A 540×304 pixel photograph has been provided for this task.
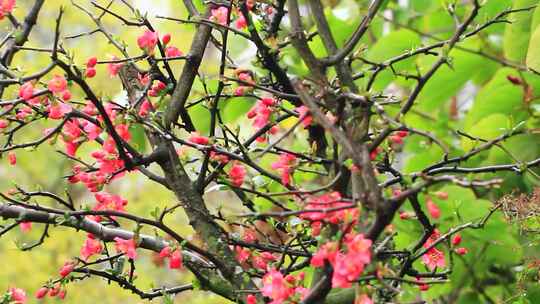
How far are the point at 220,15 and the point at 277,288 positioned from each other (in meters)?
0.73

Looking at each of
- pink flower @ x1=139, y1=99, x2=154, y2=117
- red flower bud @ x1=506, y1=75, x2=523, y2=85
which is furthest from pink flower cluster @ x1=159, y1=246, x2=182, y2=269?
red flower bud @ x1=506, y1=75, x2=523, y2=85

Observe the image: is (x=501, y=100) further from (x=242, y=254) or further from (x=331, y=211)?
(x=331, y=211)

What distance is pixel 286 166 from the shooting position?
1.56 m

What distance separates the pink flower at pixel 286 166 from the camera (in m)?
1.54

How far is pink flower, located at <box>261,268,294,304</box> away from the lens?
1357 mm

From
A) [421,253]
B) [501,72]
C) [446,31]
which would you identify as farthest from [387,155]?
[446,31]

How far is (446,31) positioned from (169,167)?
176 cm

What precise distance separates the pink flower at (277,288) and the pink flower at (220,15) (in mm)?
681

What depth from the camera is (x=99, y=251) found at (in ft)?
5.78

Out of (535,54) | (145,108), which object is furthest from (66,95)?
(535,54)

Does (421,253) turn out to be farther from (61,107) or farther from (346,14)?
(346,14)

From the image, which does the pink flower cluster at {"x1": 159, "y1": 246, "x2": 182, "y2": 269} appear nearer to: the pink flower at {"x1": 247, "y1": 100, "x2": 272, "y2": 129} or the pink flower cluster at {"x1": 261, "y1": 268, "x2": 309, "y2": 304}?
the pink flower cluster at {"x1": 261, "y1": 268, "x2": 309, "y2": 304}

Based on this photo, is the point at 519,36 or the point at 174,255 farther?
the point at 519,36

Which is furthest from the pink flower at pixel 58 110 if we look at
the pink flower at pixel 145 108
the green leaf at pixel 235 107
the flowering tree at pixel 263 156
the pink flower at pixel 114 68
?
the green leaf at pixel 235 107
